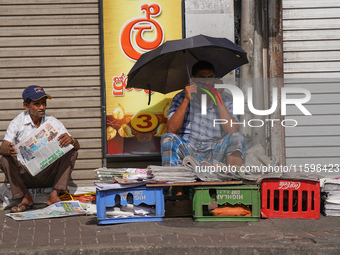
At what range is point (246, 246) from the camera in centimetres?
405

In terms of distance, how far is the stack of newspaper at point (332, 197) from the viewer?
5254mm

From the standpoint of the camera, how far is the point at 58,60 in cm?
678

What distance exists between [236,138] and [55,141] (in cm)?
188

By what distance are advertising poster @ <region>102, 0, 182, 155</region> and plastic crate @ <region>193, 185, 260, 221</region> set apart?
1.78 meters

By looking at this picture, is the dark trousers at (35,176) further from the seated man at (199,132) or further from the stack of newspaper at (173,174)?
the stack of newspaper at (173,174)

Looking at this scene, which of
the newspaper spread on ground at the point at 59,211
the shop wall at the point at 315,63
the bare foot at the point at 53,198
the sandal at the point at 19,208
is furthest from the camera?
the shop wall at the point at 315,63

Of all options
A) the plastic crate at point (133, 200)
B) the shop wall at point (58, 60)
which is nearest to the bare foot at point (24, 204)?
the shop wall at point (58, 60)

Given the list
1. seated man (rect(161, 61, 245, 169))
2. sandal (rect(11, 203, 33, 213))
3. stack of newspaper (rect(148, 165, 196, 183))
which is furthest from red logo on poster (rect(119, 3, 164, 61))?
sandal (rect(11, 203, 33, 213))

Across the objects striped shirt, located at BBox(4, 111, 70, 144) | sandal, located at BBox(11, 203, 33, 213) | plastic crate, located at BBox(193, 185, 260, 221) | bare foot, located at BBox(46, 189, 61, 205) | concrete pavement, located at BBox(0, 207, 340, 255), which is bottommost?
sandal, located at BBox(11, 203, 33, 213)

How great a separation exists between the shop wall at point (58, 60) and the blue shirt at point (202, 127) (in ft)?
4.72

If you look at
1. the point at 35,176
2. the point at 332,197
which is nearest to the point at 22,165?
the point at 35,176

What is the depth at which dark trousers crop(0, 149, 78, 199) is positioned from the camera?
19.0ft

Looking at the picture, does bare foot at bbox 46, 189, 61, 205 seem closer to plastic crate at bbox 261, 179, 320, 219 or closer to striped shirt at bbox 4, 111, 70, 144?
striped shirt at bbox 4, 111, 70, 144

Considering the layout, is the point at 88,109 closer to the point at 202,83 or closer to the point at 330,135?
the point at 202,83
